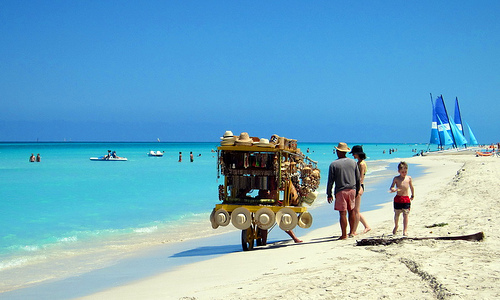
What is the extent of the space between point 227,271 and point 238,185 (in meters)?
2.09

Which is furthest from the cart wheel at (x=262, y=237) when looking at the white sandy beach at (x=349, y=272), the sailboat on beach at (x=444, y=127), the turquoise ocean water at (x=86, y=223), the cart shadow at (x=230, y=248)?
the sailboat on beach at (x=444, y=127)

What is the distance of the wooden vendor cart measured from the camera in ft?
26.9

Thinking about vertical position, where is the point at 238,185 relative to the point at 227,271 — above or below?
above

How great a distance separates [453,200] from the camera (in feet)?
42.8

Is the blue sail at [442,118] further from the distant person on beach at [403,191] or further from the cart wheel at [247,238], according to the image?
the cart wheel at [247,238]

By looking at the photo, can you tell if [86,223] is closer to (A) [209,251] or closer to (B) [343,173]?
(A) [209,251]

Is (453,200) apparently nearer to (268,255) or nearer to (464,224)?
(464,224)

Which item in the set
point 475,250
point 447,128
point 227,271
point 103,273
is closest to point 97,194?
point 103,273

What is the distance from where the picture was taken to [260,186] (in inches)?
341

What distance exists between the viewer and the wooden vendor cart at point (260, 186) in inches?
323

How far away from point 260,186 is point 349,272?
10.6 feet

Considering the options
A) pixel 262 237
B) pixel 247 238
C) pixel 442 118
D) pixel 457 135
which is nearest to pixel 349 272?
pixel 247 238

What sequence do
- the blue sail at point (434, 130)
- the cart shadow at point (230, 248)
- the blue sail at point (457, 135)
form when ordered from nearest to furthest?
the cart shadow at point (230, 248) < the blue sail at point (434, 130) < the blue sail at point (457, 135)

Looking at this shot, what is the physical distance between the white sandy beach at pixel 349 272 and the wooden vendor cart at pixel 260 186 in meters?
0.54
